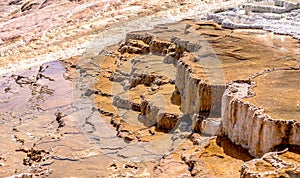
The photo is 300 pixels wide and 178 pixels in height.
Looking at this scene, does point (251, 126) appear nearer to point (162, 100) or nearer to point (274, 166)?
point (274, 166)

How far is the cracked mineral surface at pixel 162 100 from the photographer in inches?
239

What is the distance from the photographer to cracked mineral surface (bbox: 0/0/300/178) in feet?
19.9

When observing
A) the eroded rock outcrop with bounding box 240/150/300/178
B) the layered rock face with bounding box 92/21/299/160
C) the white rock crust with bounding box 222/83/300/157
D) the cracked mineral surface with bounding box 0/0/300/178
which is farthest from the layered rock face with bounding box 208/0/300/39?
the eroded rock outcrop with bounding box 240/150/300/178

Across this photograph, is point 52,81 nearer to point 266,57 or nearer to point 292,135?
point 266,57

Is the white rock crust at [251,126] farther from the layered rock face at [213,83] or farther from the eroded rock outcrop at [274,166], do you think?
the eroded rock outcrop at [274,166]

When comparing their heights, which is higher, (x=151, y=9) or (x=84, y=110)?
(x=151, y=9)

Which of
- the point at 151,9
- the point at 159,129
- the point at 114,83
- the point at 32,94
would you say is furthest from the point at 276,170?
the point at 151,9

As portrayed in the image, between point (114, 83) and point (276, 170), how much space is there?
6.96m

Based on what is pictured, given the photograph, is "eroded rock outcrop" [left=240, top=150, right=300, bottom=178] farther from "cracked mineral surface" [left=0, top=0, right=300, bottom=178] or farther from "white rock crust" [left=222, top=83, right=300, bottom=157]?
"white rock crust" [left=222, top=83, right=300, bottom=157]

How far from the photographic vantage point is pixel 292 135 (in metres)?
5.53

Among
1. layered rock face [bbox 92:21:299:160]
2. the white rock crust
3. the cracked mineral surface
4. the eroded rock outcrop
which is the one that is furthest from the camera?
the cracked mineral surface

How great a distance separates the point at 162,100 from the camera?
8828 millimetres

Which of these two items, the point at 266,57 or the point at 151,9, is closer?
the point at 266,57

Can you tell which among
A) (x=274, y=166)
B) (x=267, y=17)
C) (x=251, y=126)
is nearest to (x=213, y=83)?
(x=251, y=126)
